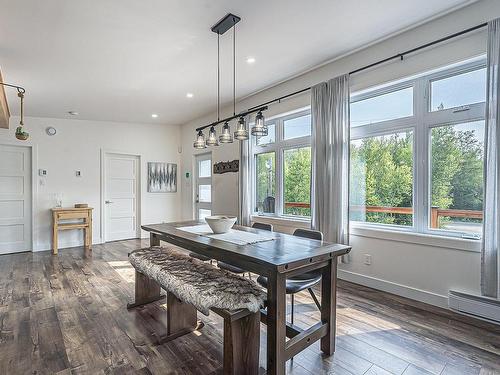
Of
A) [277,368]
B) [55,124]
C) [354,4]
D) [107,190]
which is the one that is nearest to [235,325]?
[277,368]

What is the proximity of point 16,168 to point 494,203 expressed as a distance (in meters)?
7.19

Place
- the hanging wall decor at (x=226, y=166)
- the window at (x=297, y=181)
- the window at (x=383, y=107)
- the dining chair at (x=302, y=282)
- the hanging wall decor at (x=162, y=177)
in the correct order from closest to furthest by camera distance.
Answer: the dining chair at (x=302, y=282) → the window at (x=383, y=107) → the window at (x=297, y=181) → the hanging wall decor at (x=226, y=166) → the hanging wall decor at (x=162, y=177)

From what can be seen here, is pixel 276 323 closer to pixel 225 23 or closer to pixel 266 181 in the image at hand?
pixel 225 23

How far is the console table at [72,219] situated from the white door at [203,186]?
219 cm

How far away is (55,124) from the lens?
571 centimetres

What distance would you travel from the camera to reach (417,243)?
2.87 meters

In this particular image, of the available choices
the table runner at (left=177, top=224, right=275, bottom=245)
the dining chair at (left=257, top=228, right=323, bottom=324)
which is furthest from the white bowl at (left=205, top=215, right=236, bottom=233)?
the dining chair at (left=257, top=228, right=323, bottom=324)

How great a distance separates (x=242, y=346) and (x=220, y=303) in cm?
33

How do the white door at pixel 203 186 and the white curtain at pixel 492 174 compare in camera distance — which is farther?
the white door at pixel 203 186

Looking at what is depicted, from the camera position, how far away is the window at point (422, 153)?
8.56ft

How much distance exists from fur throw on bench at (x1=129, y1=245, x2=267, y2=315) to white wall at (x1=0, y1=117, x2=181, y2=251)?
419cm

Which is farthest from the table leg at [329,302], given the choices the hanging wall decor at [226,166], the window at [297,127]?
the hanging wall decor at [226,166]

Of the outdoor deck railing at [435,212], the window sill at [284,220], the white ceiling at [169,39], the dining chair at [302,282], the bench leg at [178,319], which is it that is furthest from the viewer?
the window sill at [284,220]

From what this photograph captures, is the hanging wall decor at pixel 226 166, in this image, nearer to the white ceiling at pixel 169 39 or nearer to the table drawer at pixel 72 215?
the white ceiling at pixel 169 39
